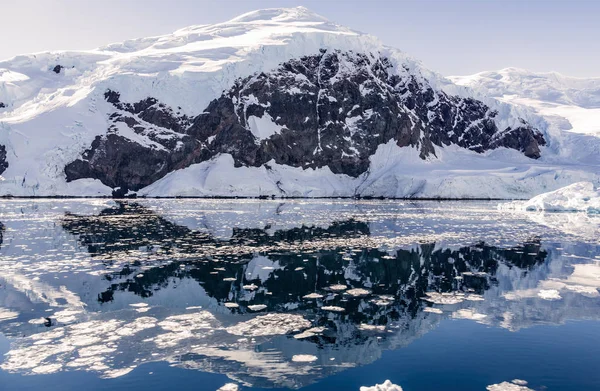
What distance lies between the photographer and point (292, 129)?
152 metres

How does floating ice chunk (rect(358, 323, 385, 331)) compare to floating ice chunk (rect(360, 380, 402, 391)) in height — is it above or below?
below

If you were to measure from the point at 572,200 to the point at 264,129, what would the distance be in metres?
95.8

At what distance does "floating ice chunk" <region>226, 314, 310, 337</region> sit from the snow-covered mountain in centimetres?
10940

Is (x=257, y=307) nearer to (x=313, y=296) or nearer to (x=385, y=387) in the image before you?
(x=313, y=296)

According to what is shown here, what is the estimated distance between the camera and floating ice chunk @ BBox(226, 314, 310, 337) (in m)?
14.8

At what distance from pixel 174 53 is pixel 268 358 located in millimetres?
169660

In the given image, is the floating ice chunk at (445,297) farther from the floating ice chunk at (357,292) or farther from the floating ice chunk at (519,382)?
the floating ice chunk at (519,382)

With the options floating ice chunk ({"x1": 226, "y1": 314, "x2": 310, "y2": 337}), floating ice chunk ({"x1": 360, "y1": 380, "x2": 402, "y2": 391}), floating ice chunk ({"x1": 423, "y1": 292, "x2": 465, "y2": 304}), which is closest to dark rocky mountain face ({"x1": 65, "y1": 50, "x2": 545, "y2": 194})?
floating ice chunk ({"x1": 423, "y1": 292, "x2": 465, "y2": 304})

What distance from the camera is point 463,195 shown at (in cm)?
12188

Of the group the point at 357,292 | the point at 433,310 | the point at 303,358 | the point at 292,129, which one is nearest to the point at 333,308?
the point at 357,292

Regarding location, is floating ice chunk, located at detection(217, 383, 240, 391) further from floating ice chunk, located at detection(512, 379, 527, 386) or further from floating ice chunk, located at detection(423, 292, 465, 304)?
floating ice chunk, located at detection(423, 292, 465, 304)

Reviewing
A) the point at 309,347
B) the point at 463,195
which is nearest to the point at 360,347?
the point at 309,347

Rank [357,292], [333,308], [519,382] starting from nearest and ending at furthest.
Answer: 1. [519,382]
2. [333,308]
3. [357,292]

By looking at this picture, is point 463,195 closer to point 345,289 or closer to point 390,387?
point 345,289
